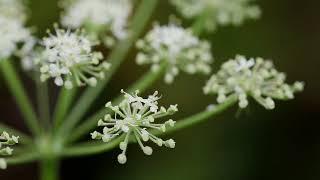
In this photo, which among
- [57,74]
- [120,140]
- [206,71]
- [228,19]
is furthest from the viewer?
[228,19]

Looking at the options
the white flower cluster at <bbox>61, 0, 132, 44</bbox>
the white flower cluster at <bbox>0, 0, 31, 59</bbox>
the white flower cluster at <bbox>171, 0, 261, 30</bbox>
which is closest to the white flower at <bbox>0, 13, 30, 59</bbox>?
the white flower cluster at <bbox>0, 0, 31, 59</bbox>

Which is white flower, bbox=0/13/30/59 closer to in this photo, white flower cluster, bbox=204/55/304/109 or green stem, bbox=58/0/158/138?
green stem, bbox=58/0/158/138

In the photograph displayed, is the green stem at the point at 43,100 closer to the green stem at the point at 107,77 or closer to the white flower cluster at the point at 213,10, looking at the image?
the green stem at the point at 107,77

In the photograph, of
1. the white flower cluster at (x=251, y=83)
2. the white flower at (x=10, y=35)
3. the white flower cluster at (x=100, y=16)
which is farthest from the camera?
the white flower cluster at (x=100, y=16)

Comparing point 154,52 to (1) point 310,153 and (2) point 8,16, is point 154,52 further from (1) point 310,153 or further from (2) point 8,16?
(1) point 310,153

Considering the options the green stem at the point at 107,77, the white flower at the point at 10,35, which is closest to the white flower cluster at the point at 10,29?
the white flower at the point at 10,35

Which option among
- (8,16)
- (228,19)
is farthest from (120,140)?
(228,19)

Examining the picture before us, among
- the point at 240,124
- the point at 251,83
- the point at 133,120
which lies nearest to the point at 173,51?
the point at 251,83
